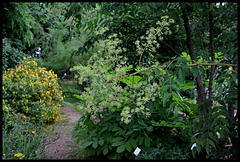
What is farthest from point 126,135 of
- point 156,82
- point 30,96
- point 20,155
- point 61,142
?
point 30,96

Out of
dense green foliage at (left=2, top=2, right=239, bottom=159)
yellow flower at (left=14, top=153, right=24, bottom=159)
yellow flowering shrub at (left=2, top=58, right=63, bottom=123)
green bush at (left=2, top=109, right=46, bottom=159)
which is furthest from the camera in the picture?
yellow flowering shrub at (left=2, top=58, right=63, bottom=123)

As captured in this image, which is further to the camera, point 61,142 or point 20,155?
point 61,142

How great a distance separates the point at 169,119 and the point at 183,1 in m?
1.28

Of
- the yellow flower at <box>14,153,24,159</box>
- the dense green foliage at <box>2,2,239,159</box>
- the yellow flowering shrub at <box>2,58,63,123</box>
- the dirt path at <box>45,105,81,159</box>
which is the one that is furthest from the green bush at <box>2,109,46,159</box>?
the dense green foliage at <box>2,2,239,159</box>

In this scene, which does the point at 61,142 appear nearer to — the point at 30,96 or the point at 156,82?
the point at 30,96

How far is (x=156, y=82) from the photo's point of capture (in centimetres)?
128

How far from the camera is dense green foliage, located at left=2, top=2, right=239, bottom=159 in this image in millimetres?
1310

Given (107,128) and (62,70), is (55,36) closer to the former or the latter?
(62,70)

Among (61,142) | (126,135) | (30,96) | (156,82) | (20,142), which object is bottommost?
(61,142)

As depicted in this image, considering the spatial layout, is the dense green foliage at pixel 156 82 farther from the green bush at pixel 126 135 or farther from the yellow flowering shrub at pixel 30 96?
the yellow flowering shrub at pixel 30 96

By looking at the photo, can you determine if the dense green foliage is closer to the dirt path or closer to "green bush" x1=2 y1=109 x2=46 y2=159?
the dirt path

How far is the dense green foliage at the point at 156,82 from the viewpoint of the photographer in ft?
4.30

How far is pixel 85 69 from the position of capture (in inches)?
53.7

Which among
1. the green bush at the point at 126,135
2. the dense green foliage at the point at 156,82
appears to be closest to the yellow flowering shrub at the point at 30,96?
the dense green foliage at the point at 156,82
